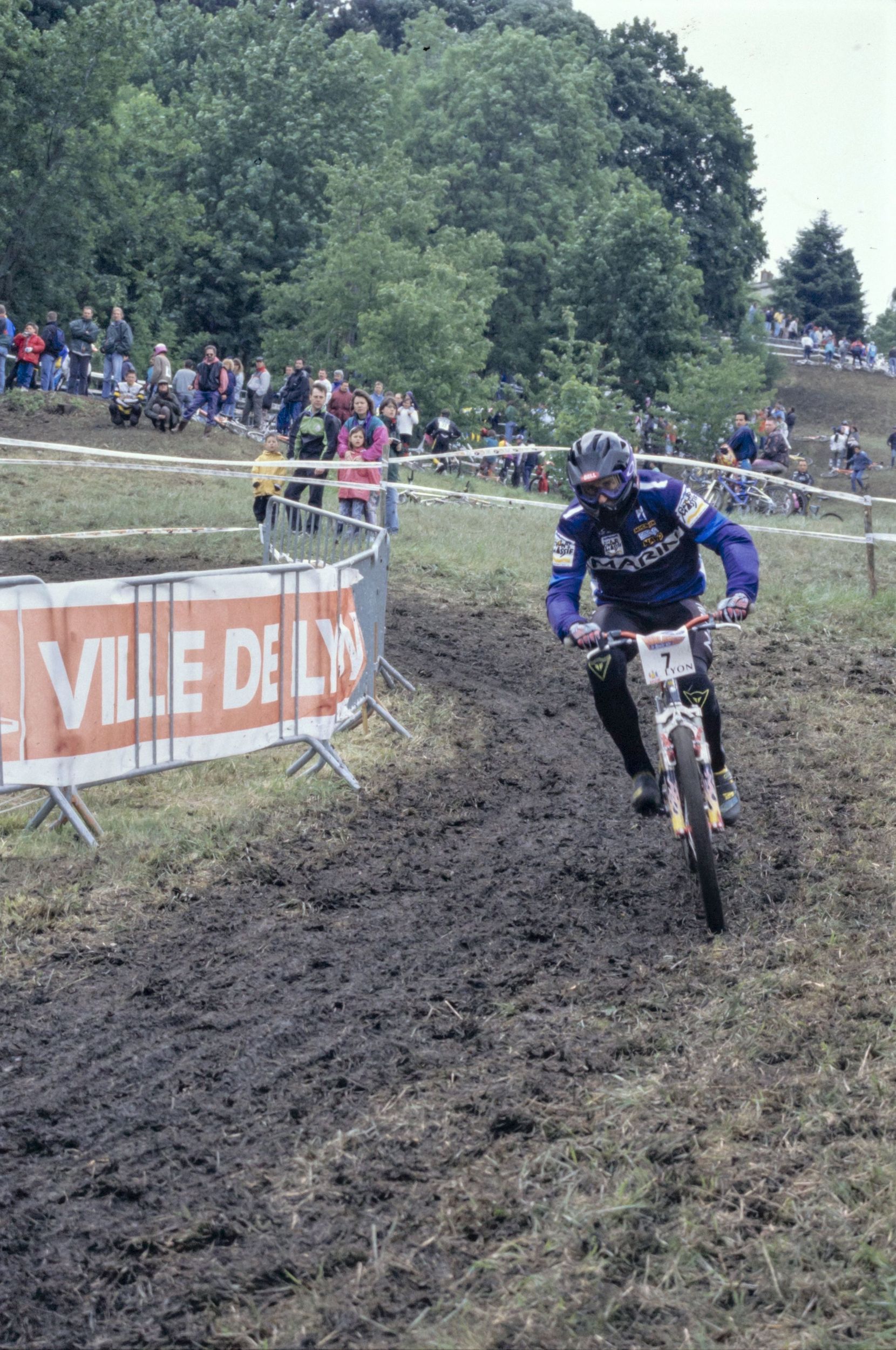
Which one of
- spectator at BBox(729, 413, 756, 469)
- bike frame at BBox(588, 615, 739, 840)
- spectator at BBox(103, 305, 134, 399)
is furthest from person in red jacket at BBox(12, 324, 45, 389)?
bike frame at BBox(588, 615, 739, 840)

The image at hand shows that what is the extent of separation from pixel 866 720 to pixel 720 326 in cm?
6237

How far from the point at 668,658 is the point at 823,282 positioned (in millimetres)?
87460

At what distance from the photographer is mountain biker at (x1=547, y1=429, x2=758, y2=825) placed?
20.4 feet

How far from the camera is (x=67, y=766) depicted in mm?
7152

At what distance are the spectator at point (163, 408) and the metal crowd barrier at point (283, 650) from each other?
1657cm

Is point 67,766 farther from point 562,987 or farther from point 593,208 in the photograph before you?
point 593,208

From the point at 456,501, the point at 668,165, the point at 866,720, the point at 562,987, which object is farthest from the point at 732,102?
the point at 562,987

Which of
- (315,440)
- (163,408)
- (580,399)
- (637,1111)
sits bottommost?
(637,1111)

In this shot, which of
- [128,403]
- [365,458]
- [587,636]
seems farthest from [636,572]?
[128,403]

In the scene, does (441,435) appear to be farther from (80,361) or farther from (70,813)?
(70,813)

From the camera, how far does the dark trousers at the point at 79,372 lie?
1141 inches

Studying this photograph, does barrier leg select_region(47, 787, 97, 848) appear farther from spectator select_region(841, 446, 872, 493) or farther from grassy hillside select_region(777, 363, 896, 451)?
grassy hillside select_region(777, 363, 896, 451)

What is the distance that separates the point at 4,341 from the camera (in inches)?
1083

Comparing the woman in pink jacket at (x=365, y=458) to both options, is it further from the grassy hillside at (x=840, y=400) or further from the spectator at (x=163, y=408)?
the grassy hillside at (x=840, y=400)
